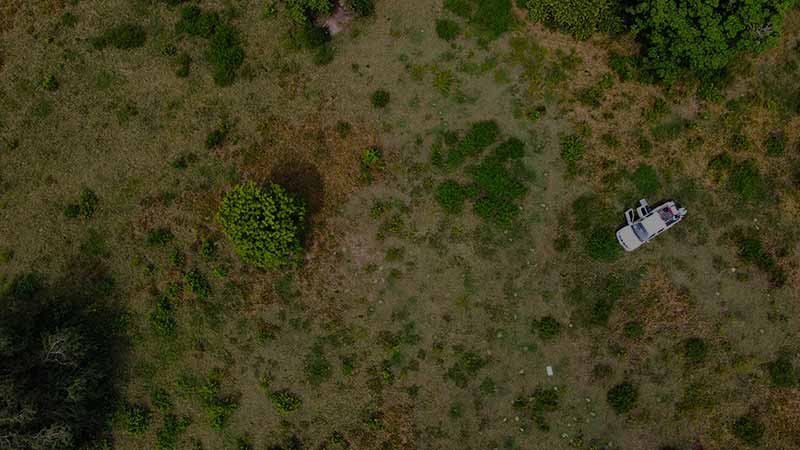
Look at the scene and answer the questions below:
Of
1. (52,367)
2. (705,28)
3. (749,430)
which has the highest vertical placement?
(705,28)

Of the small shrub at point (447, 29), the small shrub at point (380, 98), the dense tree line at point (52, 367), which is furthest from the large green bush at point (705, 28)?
the dense tree line at point (52, 367)

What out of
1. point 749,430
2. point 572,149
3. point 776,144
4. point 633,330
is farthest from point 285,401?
point 776,144

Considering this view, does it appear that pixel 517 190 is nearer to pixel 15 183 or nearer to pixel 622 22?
pixel 622 22

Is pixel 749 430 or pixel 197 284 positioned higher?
pixel 197 284

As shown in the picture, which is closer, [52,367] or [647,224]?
[52,367]

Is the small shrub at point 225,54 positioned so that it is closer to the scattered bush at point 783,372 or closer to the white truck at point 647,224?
the white truck at point 647,224

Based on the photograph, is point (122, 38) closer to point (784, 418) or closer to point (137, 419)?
point (137, 419)

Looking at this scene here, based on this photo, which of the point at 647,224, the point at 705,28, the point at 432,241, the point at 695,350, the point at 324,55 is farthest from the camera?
the point at 324,55

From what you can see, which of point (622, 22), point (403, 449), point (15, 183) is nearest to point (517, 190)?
point (622, 22)
